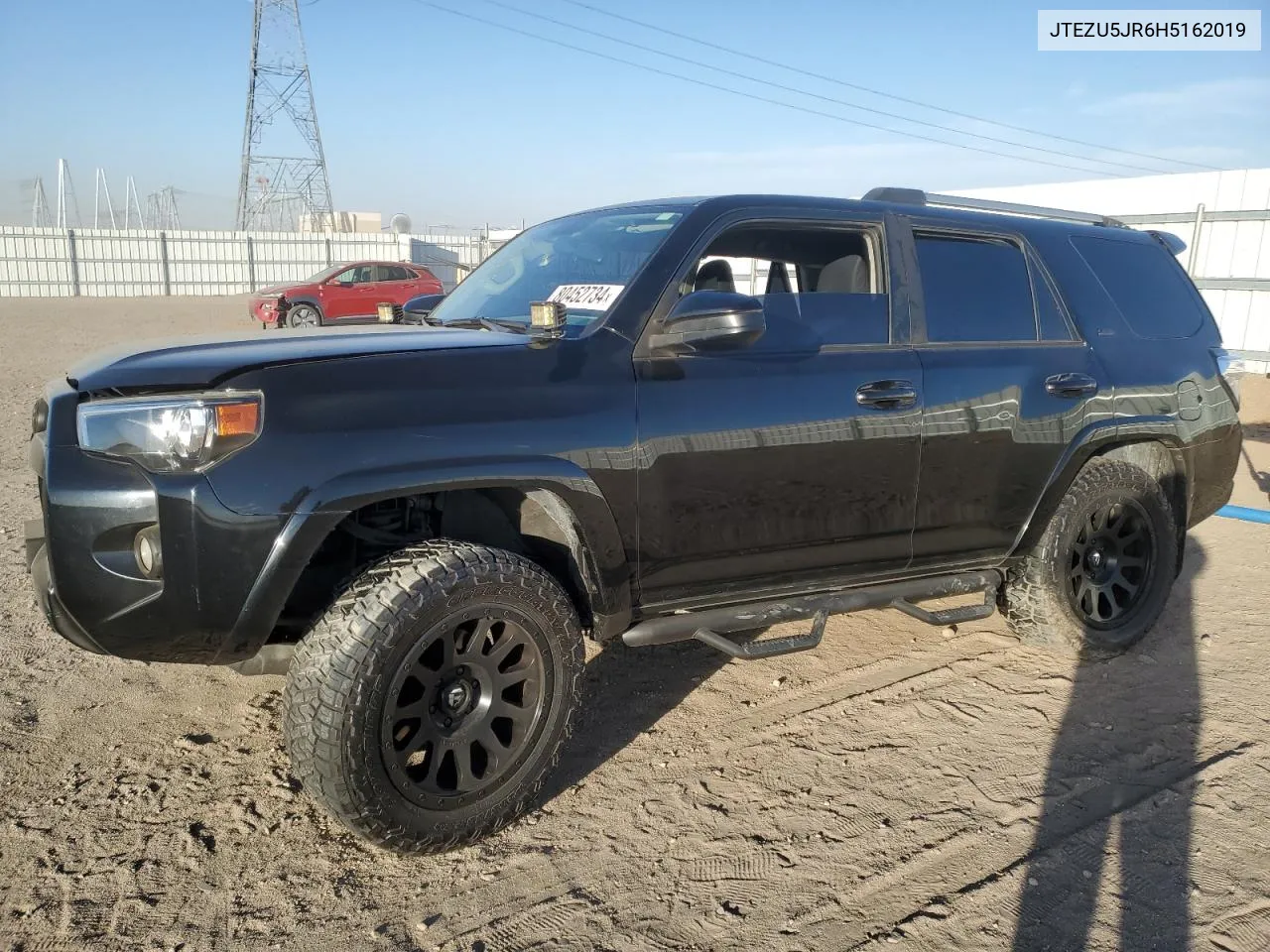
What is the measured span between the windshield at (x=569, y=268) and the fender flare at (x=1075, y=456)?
6.36ft

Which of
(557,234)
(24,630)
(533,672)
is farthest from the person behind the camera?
(24,630)

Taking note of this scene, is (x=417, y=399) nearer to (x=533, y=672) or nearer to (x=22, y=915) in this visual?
(x=533, y=672)

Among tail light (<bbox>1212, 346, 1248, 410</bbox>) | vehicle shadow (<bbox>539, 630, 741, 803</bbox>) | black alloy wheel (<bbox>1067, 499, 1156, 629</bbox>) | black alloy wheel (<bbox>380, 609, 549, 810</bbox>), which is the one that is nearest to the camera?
black alloy wheel (<bbox>380, 609, 549, 810</bbox>)

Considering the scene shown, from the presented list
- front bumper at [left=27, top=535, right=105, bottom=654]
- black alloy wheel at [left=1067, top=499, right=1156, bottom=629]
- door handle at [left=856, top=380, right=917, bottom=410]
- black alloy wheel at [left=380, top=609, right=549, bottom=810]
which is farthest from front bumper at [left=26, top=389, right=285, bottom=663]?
black alloy wheel at [left=1067, top=499, right=1156, bottom=629]

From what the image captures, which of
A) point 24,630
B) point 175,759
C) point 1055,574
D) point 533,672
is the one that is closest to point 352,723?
point 533,672

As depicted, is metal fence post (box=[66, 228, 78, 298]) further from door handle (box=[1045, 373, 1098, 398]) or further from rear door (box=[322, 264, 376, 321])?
door handle (box=[1045, 373, 1098, 398])

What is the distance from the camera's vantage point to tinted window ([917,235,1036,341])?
12.2 ft

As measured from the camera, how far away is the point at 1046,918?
8.16ft

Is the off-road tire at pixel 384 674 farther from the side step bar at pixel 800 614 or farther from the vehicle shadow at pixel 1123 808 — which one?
the vehicle shadow at pixel 1123 808

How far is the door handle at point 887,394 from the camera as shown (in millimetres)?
3381

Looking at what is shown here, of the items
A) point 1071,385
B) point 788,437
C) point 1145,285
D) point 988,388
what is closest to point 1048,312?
point 1071,385

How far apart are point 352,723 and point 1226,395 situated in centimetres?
426

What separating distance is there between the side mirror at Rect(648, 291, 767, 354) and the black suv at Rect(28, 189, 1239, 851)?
1 centimetres

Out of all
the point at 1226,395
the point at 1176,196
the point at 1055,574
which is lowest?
the point at 1055,574
